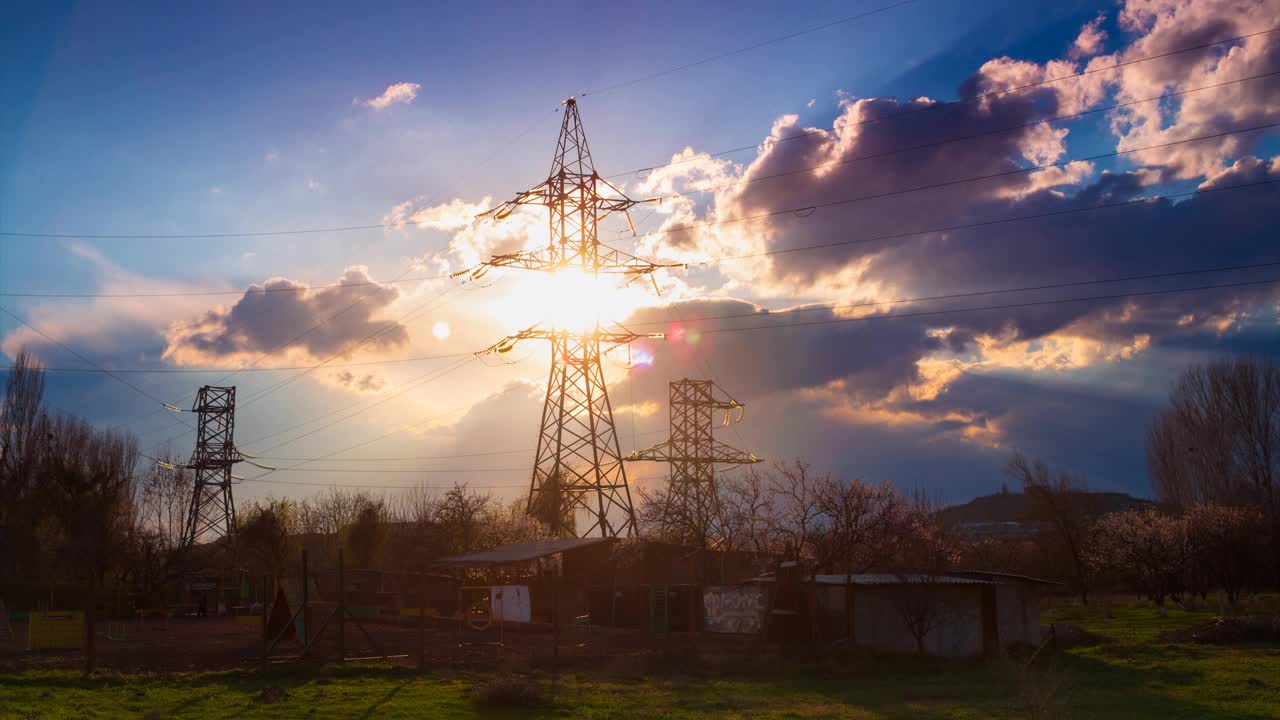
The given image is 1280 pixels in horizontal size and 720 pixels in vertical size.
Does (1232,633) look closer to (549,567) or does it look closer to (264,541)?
(549,567)

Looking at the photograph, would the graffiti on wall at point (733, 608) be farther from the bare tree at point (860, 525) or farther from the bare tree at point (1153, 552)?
the bare tree at point (1153, 552)

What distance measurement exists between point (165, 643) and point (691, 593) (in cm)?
1807

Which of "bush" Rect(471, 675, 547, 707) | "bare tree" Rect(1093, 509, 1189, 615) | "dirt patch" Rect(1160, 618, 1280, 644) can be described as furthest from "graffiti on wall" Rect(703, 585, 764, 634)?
"bare tree" Rect(1093, 509, 1189, 615)

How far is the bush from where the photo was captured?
18.8 meters

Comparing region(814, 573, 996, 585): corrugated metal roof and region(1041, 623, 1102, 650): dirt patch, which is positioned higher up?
region(814, 573, 996, 585): corrugated metal roof

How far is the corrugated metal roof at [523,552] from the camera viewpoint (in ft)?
132

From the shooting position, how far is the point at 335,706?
729 inches

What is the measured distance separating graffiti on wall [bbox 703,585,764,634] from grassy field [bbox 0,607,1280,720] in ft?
14.9

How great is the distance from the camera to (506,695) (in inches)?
745

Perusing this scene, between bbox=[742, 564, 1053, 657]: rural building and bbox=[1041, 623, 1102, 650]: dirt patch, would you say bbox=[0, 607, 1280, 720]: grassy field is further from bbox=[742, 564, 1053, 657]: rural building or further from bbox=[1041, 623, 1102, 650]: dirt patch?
bbox=[1041, 623, 1102, 650]: dirt patch

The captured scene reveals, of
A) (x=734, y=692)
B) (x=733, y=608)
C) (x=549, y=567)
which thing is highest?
(x=549, y=567)

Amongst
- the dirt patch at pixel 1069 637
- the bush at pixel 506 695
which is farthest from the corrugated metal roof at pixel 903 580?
the bush at pixel 506 695

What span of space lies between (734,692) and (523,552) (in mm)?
21993

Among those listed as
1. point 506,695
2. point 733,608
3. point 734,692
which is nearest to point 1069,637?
point 733,608
